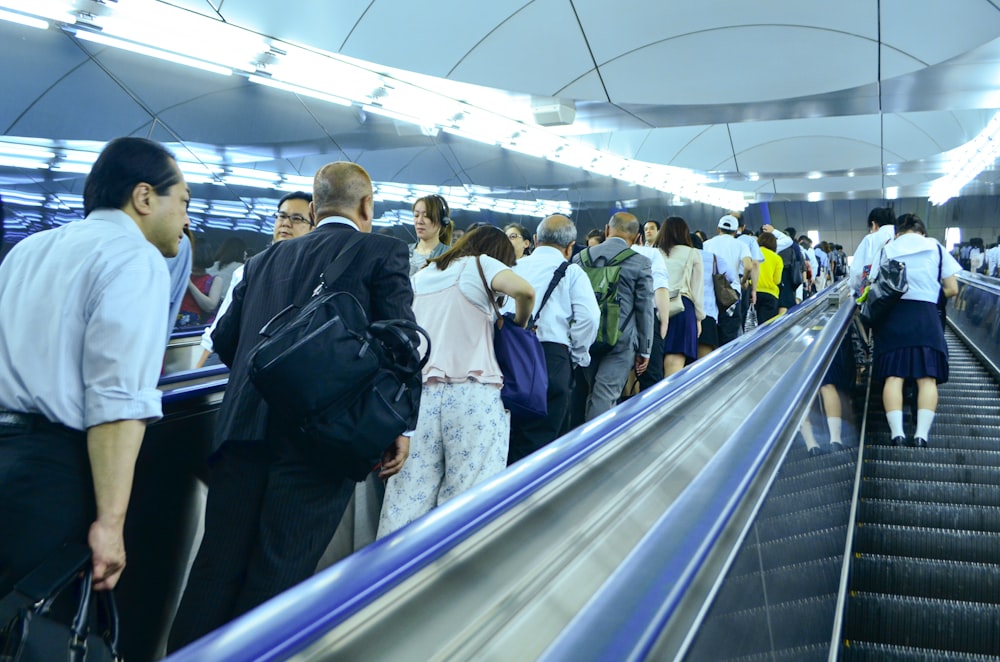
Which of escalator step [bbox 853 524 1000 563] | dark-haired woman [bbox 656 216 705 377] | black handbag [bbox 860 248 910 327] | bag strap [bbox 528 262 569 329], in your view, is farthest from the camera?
dark-haired woman [bbox 656 216 705 377]

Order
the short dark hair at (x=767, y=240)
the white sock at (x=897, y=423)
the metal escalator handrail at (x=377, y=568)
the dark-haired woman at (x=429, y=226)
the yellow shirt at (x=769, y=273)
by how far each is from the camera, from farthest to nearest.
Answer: the short dark hair at (x=767, y=240) → the yellow shirt at (x=769, y=273) → the white sock at (x=897, y=423) → the dark-haired woman at (x=429, y=226) → the metal escalator handrail at (x=377, y=568)

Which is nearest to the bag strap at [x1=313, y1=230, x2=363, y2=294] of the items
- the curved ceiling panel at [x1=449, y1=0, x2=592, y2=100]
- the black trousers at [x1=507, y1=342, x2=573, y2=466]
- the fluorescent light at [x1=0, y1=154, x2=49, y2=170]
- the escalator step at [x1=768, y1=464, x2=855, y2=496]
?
the escalator step at [x1=768, y1=464, x2=855, y2=496]

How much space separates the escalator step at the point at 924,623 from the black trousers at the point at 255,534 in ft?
9.70

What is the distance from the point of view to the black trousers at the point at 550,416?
428 centimetres

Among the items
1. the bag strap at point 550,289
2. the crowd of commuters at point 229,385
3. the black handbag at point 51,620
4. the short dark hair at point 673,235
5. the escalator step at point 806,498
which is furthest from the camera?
the short dark hair at point 673,235

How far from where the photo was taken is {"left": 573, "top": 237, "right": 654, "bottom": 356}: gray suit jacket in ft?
18.4

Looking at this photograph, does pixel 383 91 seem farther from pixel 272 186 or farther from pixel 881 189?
pixel 881 189

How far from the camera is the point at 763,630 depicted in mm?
1733

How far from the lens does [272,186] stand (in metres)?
8.87

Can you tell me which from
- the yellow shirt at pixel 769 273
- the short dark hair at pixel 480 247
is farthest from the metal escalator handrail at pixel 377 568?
the yellow shirt at pixel 769 273

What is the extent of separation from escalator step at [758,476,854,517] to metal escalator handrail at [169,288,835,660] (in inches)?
17.5

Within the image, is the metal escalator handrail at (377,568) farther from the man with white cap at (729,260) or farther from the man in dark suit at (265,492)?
the man with white cap at (729,260)

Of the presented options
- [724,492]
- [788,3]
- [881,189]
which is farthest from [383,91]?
[881,189]

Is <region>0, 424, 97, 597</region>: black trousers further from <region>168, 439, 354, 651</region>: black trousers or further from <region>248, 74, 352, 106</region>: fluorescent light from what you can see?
<region>248, 74, 352, 106</region>: fluorescent light
